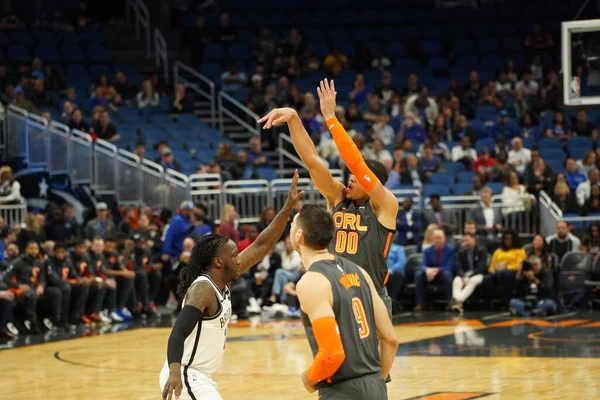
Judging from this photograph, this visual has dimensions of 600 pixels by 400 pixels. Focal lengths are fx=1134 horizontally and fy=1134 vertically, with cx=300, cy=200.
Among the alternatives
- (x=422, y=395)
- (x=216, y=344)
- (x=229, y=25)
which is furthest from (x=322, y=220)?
(x=229, y=25)

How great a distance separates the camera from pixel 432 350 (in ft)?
44.6

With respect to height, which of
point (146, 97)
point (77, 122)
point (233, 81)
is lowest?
point (77, 122)

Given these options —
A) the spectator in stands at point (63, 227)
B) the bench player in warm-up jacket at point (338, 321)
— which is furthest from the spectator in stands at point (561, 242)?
the bench player in warm-up jacket at point (338, 321)

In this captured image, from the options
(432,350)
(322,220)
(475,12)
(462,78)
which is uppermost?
(475,12)

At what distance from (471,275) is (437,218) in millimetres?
1596

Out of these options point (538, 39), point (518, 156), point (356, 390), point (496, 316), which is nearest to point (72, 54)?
point (518, 156)

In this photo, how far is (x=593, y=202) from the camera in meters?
19.9

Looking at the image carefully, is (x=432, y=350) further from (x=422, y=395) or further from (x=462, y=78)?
(x=462, y=78)

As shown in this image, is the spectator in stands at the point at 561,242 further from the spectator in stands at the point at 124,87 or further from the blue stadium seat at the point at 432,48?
the spectator in stands at the point at 124,87

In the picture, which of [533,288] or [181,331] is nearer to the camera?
[181,331]

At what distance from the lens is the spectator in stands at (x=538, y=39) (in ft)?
88.5

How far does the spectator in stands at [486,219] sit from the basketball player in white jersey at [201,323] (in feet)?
44.5

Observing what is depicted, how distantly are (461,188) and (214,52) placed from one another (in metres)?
8.99

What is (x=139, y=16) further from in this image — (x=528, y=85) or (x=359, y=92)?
(x=528, y=85)
